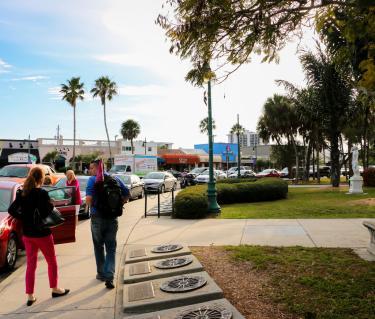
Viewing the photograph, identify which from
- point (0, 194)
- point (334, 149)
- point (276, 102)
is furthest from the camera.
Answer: point (276, 102)

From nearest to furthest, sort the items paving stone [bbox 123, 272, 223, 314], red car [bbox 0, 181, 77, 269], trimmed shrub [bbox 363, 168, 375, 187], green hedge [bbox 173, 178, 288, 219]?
paving stone [bbox 123, 272, 223, 314] < red car [bbox 0, 181, 77, 269] < green hedge [bbox 173, 178, 288, 219] < trimmed shrub [bbox 363, 168, 375, 187]

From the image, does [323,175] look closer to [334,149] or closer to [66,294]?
[334,149]

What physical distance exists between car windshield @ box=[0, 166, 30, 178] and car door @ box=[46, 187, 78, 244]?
27.4 ft

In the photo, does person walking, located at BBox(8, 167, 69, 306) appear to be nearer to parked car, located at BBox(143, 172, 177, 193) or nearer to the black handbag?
the black handbag

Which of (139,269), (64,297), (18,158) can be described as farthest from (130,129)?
(64,297)

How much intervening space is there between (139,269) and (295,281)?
236 centimetres

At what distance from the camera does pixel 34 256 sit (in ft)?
18.3

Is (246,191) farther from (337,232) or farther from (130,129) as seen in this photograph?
(130,129)

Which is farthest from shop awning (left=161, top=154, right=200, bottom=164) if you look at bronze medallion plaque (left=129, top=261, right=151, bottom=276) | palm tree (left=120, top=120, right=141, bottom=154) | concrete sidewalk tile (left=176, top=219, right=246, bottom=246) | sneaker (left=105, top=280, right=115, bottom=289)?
sneaker (left=105, top=280, right=115, bottom=289)

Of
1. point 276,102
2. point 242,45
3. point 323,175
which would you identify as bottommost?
point 323,175

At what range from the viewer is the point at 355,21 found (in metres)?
6.07

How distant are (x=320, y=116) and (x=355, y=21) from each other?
21179 mm

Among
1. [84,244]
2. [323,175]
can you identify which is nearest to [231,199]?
[84,244]

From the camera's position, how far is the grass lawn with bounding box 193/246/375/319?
4695 mm
